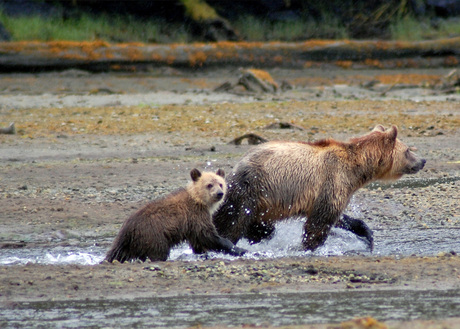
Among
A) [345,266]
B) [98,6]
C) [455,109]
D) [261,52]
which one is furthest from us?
[98,6]

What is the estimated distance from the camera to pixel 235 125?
13727 millimetres

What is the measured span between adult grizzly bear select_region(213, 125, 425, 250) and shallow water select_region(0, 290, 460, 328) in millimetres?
1477

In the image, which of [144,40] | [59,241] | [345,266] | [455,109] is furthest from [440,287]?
[144,40]

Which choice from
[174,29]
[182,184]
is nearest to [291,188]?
[182,184]

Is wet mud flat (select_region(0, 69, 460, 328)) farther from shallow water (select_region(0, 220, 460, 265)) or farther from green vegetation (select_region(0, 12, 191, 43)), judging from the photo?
green vegetation (select_region(0, 12, 191, 43))

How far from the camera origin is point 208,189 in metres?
6.87

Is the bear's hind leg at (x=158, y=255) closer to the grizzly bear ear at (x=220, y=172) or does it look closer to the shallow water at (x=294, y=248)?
the shallow water at (x=294, y=248)

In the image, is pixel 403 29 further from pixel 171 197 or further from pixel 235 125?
pixel 171 197

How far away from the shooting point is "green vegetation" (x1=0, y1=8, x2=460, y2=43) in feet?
65.5

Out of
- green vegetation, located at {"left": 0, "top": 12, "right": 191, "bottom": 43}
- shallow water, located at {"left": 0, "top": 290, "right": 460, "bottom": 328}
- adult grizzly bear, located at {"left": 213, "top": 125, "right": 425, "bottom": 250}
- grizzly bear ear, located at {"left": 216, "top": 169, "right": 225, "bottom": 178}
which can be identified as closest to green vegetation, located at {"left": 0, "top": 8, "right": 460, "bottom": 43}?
green vegetation, located at {"left": 0, "top": 12, "right": 191, "bottom": 43}

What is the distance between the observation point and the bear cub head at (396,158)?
737 cm

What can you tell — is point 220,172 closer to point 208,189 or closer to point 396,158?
point 208,189

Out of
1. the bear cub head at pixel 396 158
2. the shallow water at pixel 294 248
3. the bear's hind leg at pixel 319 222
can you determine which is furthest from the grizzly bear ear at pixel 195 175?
the bear cub head at pixel 396 158

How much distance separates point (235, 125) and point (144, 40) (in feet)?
26.1
